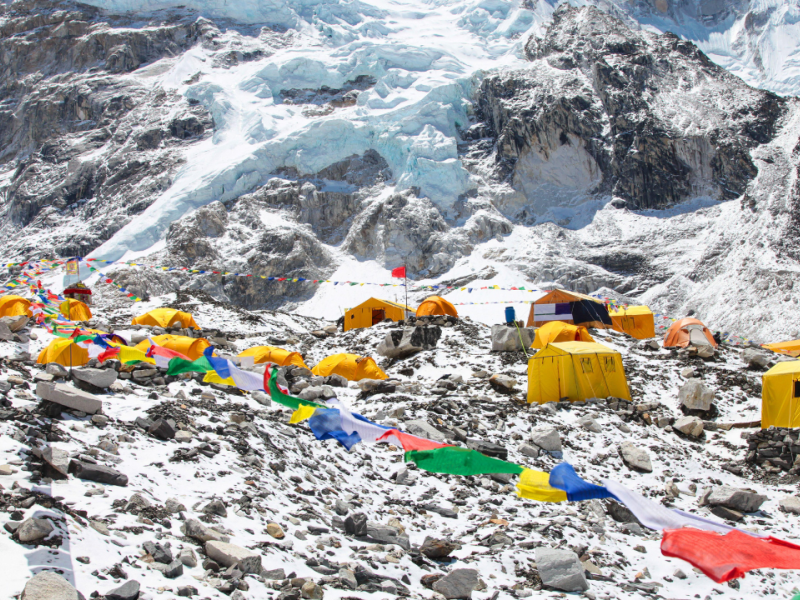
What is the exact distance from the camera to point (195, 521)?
194 inches

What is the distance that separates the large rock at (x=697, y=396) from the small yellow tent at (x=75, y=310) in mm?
19986

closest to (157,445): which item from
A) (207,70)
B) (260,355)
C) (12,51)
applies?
(260,355)

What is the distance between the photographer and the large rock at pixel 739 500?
8398mm

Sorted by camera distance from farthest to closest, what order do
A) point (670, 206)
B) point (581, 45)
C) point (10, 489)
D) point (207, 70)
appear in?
point (207, 70) < point (581, 45) < point (670, 206) < point (10, 489)

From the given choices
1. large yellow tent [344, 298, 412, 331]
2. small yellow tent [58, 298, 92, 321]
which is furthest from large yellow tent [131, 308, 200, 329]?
large yellow tent [344, 298, 412, 331]

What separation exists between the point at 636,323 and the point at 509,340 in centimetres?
1156

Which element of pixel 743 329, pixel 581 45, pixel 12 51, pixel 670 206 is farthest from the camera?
pixel 12 51

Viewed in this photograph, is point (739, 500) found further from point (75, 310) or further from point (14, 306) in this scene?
point (75, 310)

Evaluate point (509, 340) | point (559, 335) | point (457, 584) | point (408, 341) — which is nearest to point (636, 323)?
Result: point (559, 335)

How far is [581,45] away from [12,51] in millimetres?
83638

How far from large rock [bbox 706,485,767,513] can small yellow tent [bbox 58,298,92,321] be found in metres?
20.3

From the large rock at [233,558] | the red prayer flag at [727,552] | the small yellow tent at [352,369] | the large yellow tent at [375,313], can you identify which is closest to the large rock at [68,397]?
the large rock at [233,558]

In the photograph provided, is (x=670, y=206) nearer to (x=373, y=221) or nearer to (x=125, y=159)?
(x=373, y=221)

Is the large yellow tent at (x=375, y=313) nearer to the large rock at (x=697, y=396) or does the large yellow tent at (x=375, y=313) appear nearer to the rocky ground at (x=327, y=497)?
the rocky ground at (x=327, y=497)
